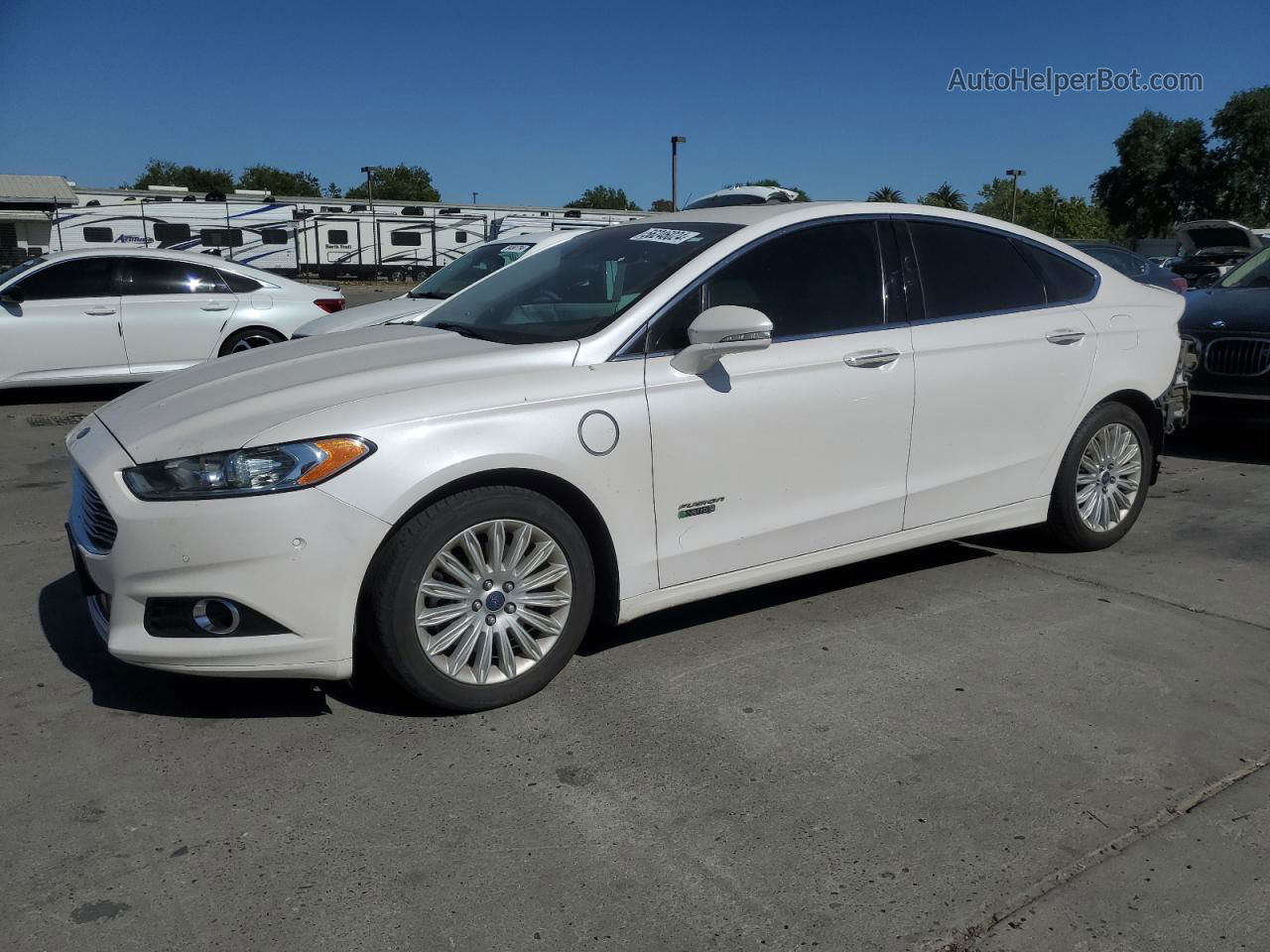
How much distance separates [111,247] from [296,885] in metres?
9.75

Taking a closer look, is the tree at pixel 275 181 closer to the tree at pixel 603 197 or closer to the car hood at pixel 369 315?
the tree at pixel 603 197

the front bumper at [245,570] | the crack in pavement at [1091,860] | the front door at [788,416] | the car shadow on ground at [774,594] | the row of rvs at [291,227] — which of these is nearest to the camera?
the crack in pavement at [1091,860]

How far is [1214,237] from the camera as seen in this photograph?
22656 millimetres

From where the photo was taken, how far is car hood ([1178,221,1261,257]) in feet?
69.7

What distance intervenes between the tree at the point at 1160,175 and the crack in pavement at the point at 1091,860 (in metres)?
58.5

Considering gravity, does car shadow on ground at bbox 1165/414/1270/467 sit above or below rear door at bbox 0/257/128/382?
below

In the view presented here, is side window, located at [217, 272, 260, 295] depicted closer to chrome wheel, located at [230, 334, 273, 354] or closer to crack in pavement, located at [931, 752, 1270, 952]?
chrome wheel, located at [230, 334, 273, 354]

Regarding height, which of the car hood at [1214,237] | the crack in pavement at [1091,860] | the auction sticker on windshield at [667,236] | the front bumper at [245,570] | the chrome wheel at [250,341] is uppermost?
the car hood at [1214,237]

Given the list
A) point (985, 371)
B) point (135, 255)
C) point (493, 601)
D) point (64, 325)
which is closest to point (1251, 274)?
point (985, 371)

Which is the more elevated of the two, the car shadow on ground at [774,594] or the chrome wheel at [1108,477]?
the chrome wheel at [1108,477]

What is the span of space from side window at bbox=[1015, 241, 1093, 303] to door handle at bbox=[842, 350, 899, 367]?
1.13m

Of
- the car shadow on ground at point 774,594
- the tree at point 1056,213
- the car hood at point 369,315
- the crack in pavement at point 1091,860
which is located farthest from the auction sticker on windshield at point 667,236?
the tree at point 1056,213

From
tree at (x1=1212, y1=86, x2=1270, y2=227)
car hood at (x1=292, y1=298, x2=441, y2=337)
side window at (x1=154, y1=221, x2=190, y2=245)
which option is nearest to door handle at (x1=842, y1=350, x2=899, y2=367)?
car hood at (x1=292, y1=298, x2=441, y2=337)

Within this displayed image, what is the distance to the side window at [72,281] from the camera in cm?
1000
